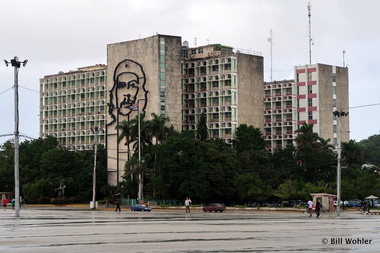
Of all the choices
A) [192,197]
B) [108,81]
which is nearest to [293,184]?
[192,197]

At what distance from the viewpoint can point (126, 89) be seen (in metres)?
144

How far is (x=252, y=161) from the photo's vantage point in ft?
383

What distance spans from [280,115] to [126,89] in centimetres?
3272

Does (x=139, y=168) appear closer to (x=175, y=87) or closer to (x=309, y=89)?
(x=175, y=87)

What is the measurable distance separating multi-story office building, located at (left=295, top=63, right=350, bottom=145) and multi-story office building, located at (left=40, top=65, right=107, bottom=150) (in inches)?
1647

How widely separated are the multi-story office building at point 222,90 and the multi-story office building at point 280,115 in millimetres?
8005

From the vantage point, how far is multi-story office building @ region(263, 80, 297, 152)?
152375 millimetres

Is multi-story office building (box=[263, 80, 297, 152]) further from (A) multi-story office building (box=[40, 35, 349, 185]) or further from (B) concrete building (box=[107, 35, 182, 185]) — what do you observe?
(B) concrete building (box=[107, 35, 182, 185])

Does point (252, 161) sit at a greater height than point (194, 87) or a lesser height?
lesser

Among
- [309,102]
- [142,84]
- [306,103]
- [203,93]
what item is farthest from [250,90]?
[142,84]

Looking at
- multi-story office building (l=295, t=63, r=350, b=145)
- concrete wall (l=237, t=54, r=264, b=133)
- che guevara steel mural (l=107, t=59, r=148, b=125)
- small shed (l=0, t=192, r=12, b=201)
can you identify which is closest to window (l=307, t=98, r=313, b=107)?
multi-story office building (l=295, t=63, r=350, b=145)

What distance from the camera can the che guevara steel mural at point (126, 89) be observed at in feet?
464

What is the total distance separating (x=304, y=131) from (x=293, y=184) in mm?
28793

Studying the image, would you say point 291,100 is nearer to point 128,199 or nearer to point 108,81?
point 108,81
